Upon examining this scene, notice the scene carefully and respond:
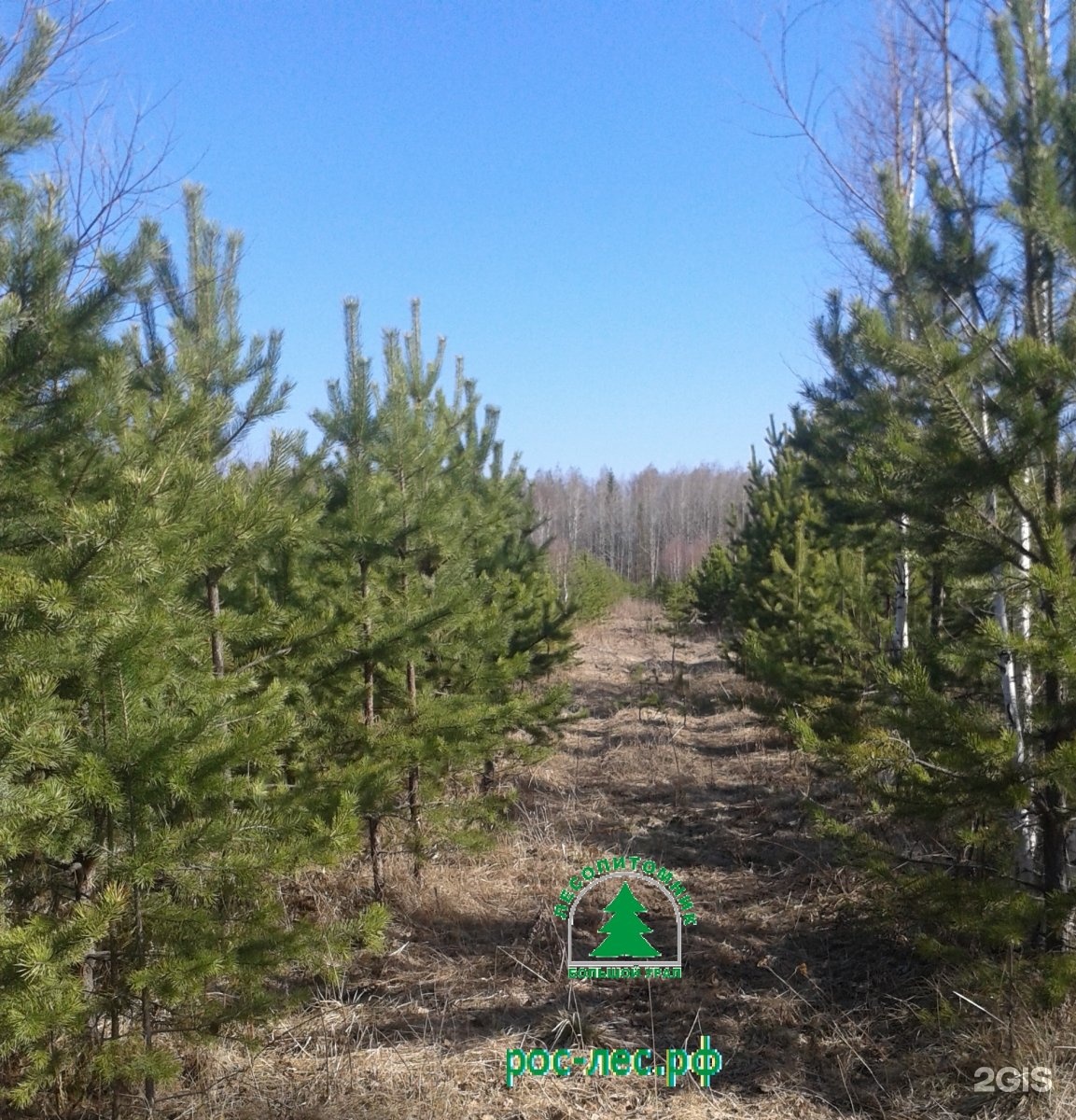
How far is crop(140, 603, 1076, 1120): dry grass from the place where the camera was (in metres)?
3.70

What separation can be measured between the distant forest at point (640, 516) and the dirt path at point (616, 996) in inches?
1696

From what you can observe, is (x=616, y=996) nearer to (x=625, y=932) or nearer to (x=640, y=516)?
(x=625, y=932)

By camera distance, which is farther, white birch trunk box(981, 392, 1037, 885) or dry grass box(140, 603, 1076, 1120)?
white birch trunk box(981, 392, 1037, 885)

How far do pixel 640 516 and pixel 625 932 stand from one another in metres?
53.6

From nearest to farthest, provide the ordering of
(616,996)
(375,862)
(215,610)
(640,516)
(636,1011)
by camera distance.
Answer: (215,610) → (636,1011) → (616,996) → (375,862) → (640,516)

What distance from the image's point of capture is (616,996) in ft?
15.8

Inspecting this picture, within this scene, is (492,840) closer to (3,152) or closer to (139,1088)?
(139,1088)

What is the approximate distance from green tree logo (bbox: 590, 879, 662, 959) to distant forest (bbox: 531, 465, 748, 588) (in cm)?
4482

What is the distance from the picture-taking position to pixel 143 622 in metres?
3.02

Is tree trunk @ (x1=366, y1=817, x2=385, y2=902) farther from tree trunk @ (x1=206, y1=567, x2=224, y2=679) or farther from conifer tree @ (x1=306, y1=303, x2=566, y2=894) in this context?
tree trunk @ (x1=206, y1=567, x2=224, y2=679)

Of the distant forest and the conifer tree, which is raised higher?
the distant forest

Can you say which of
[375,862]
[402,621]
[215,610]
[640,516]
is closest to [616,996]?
[375,862]

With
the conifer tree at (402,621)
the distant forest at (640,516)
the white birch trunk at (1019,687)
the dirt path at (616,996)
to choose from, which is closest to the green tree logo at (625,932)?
the dirt path at (616,996)

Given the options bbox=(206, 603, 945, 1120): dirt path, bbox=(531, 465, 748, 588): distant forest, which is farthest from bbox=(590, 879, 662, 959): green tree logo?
bbox=(531, 465, 748, 588): distant forest
